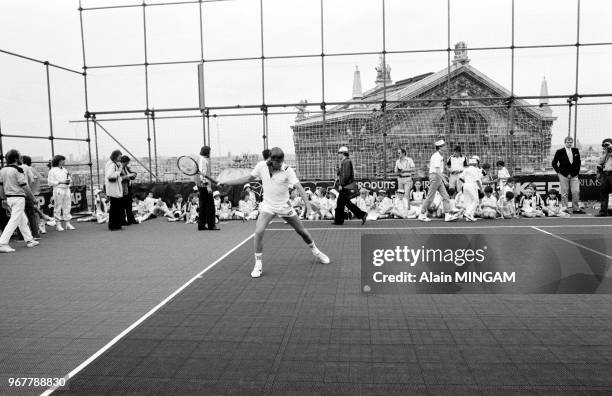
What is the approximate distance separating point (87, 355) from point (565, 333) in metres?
4.30

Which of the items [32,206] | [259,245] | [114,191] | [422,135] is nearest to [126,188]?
[114,191]

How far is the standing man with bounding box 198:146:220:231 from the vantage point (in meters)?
11.2

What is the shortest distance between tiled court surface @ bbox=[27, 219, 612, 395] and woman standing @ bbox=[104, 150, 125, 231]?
21.7 feet

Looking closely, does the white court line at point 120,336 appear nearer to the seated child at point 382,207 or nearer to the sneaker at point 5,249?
the sneaker at point 5,249

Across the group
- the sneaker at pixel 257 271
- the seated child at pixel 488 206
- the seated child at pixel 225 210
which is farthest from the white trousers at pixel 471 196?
the sneaker at pixel 257 271

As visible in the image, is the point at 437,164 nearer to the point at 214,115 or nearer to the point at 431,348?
the point at 214,115

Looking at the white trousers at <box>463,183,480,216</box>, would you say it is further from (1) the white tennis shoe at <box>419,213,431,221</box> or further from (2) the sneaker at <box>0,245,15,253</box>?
(2) the sneaker at <box>0,245,15,253</box>

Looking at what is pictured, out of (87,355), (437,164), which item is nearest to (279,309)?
(87,355)

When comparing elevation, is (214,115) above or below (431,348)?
above

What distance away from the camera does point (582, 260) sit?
688cm

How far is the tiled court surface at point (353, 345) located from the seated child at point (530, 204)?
7.83 meters

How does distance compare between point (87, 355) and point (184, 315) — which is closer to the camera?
Answer: point (87, 355)

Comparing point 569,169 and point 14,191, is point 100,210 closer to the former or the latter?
point 14,191

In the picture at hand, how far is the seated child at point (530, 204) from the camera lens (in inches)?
513
